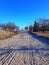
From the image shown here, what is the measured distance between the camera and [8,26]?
12650 cm

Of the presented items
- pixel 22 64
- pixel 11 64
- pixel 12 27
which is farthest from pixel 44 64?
pixel 12 27

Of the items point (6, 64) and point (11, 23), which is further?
point (11, 23)

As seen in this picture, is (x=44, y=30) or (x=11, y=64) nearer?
(x=11, y=64)

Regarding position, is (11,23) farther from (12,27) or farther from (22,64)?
(22,64)

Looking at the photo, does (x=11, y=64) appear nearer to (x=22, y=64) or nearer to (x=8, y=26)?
(x=22, y=64)

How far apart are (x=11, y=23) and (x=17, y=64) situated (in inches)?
4941

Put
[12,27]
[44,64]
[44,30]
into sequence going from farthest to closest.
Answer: [12,27]
[44,30]
[44,64]

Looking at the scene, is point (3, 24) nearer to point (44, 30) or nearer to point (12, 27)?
point (12, 27)

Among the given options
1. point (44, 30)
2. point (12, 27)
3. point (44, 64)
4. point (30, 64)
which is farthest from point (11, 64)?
point (12, 27)

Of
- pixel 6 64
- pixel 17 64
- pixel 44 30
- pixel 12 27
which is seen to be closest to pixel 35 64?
pixel 17 64

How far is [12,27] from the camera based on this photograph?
125062mm

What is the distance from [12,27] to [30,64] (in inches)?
4700

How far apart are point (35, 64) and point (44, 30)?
64.9 meters

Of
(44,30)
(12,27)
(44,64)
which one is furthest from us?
(12,27)
